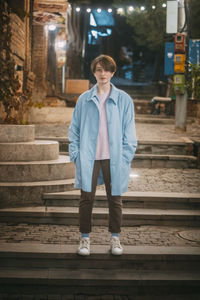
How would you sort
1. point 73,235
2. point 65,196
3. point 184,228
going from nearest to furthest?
point 73,235
point 184,228
point 65,196

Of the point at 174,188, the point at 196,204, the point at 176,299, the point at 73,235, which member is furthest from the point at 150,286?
the point at 174,188

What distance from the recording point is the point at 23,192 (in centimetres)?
569

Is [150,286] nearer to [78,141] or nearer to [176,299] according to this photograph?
[176,299]

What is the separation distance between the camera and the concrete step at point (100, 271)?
379 centimetres

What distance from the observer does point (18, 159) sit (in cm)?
635

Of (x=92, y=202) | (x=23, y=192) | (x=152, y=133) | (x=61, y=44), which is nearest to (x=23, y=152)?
(x=23, y=192)

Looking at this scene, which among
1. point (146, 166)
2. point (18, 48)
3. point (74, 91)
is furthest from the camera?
point (74, 91)

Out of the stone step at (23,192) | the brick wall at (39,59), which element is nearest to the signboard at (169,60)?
the brick wall at (39,59)

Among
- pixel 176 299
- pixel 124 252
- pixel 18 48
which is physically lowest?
pixel 176 299

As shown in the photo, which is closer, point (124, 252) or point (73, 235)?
point (124, 252)

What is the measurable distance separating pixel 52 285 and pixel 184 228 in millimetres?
2248

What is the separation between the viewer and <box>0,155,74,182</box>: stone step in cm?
598

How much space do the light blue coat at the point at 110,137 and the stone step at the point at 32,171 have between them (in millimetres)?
2208

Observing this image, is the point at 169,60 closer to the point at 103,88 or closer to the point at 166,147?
the point at 166,147
